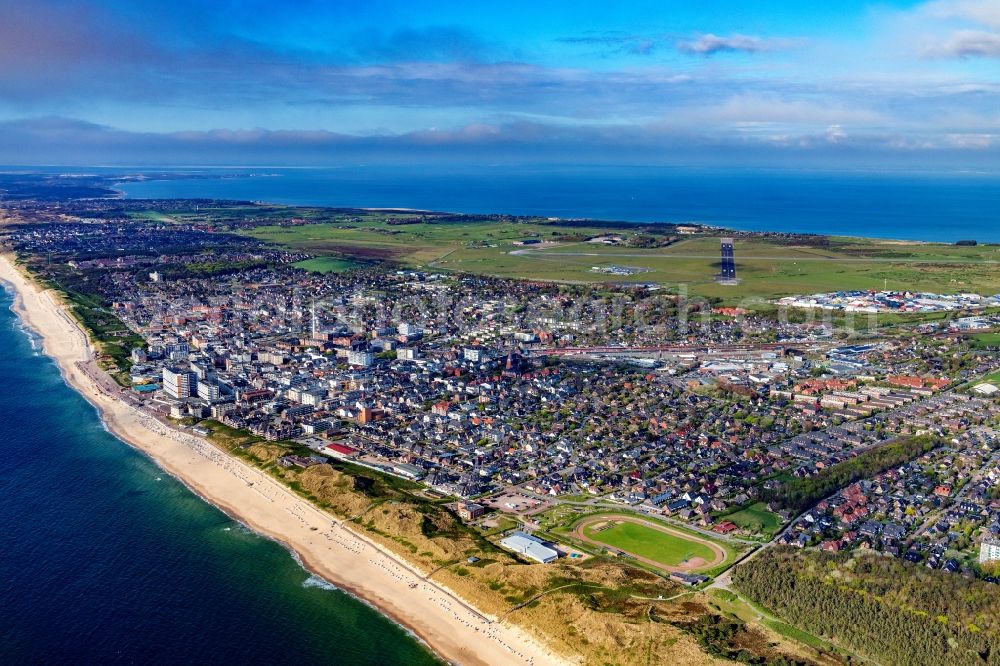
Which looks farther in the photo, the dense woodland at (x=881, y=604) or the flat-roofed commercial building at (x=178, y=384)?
the flat-roofed commercial building at (x=178, y=384)

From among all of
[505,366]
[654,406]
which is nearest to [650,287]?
[505,366]

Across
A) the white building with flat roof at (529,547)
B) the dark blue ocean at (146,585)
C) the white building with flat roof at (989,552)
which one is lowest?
the dark blue ocean at (146,585)

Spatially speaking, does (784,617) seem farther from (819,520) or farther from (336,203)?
(336,203)

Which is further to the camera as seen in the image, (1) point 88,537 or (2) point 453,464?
(2) point 453,464

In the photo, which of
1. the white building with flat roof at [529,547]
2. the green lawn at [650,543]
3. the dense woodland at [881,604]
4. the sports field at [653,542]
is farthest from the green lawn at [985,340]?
the white building with flat roof at [529,547]

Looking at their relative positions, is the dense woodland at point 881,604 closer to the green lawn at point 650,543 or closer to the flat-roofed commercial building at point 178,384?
the green lawn at point 650,543

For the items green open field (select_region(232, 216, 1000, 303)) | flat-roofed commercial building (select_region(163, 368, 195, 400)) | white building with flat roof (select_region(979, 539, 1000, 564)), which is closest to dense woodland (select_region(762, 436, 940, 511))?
white building with flat roof (select_region(979, 539, 1000, 564))

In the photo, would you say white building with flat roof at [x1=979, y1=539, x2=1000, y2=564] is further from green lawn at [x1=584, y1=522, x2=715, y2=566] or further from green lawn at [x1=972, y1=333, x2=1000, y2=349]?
green lawn at [x1=972, y1=333, x2=1000, y2=349]
